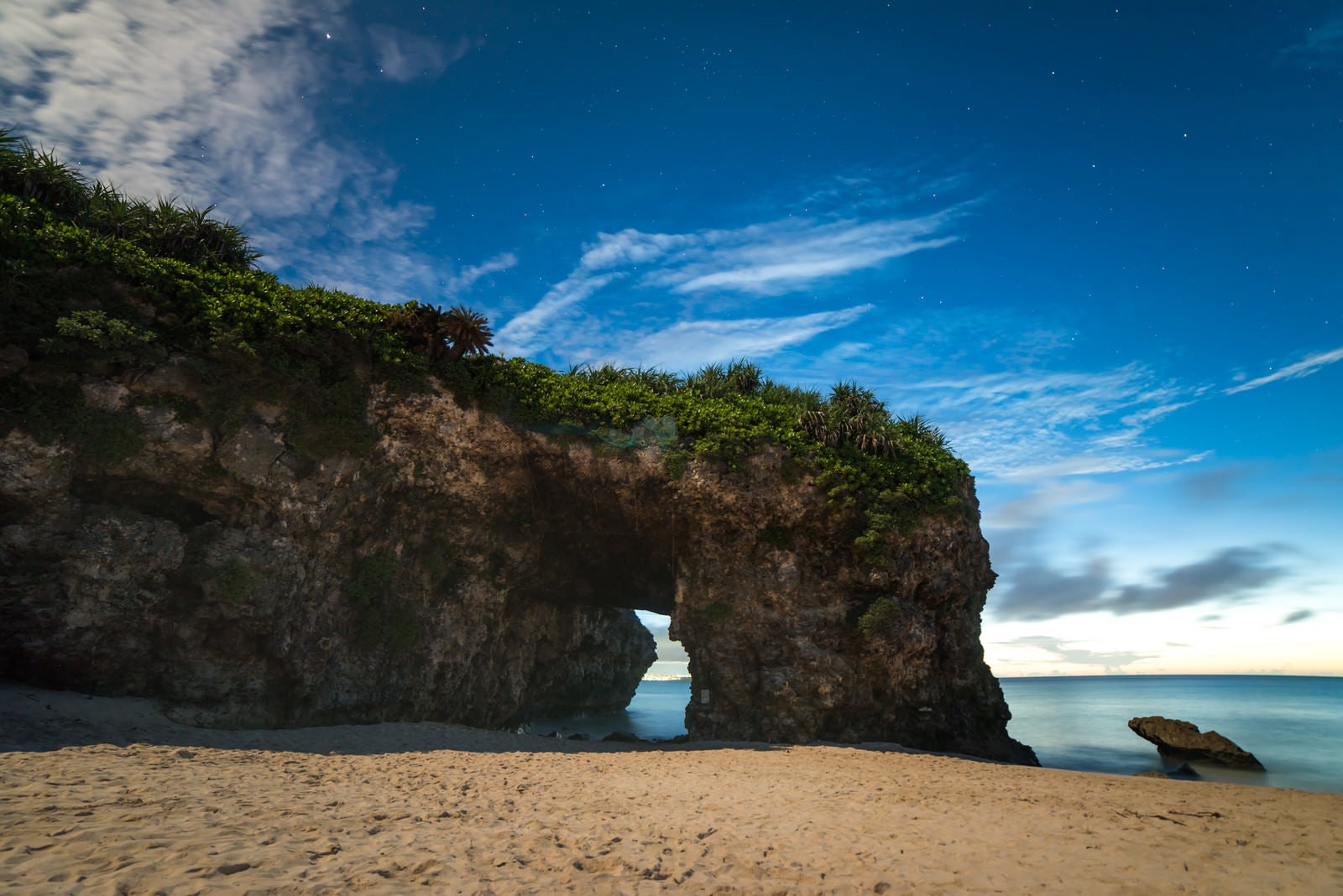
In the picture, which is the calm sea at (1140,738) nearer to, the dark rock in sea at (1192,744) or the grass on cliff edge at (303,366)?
the dark rock in sea at (1192,744)

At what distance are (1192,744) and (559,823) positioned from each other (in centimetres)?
2787

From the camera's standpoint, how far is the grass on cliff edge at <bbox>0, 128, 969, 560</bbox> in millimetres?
12570

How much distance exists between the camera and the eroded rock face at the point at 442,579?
12.7 metres

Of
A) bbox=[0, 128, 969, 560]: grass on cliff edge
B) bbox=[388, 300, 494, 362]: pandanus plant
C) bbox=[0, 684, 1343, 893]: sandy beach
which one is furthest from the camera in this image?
bbox=[388, 300, 494, 362]: pandanus plant

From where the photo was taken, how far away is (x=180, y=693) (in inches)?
515

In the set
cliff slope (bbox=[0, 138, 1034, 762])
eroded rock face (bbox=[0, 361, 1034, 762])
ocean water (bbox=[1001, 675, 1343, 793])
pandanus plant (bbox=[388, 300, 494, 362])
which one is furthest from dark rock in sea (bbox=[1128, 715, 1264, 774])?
pandanus plant (bbox=[388, 300, 494, 362])

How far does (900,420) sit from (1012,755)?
10675mm

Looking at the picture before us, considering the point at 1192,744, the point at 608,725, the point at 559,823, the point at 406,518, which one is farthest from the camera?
the point at 608,725

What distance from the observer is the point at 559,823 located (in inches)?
335

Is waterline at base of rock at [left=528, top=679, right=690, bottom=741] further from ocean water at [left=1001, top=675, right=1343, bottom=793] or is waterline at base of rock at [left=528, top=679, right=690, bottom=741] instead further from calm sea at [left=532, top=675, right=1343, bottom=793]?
ocean water at [left=1001, top=675, right=1343, bottom=793]

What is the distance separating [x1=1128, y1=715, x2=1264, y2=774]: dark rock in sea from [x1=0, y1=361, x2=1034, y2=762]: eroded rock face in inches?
458

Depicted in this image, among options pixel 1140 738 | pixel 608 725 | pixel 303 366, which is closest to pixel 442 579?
pixel 303 366

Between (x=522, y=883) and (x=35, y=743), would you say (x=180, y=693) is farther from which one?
(x=522, y=883)

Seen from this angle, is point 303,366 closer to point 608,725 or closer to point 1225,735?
point 608,725
